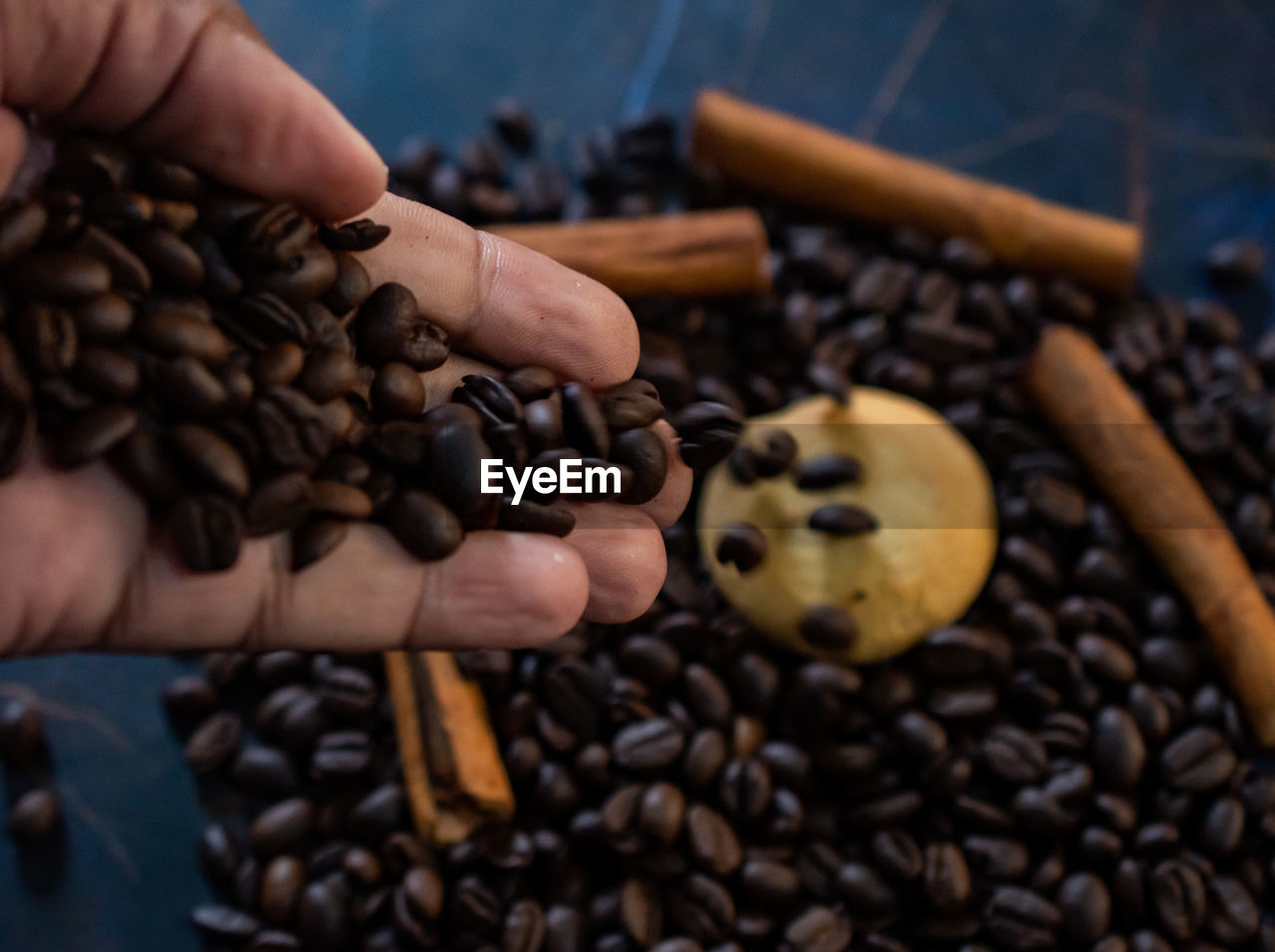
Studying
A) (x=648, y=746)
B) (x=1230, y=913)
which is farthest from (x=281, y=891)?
(x=1230, y=913)

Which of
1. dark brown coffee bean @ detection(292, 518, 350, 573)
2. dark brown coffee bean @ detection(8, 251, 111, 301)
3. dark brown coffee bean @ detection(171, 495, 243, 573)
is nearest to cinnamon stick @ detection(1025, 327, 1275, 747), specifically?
dark brown coffee bean @ detection(292, 518, 350, 573)

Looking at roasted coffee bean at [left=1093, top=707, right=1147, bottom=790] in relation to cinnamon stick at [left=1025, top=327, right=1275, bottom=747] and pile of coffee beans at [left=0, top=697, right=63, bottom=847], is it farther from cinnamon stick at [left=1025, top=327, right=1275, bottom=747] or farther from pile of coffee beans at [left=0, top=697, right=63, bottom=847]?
pile of coffee beans at [left=0, top=697, right=63, bottom=847]

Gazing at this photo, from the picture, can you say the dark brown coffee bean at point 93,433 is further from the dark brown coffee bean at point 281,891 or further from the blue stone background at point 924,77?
the blue stone background at point 924,77

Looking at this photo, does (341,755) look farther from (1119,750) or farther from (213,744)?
(1119,750)

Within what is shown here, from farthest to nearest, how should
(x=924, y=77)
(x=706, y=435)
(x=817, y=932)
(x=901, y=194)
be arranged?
(x=924, y=77) → (x=901, y=194) → (x=817, y=932) → (x=706, y=435)

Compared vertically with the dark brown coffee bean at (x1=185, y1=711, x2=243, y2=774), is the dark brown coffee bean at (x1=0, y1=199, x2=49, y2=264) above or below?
above
